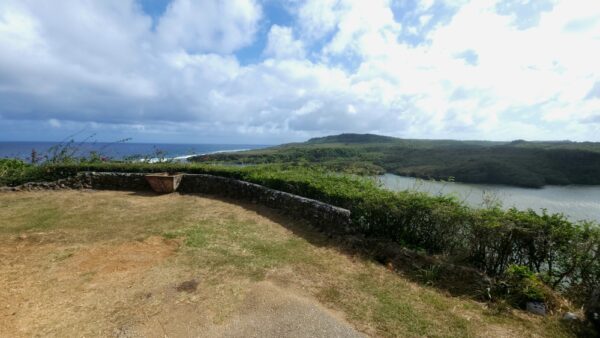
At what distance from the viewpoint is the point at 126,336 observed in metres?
3.18

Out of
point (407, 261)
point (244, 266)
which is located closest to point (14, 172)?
point (244, 266)

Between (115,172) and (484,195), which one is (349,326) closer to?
(484,195)

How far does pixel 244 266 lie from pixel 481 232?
3.84m

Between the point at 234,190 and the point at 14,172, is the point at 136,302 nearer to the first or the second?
the point at 234,190

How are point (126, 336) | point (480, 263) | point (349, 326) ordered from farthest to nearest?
point (480, 263)
point (349, 326)
point (126, 336)

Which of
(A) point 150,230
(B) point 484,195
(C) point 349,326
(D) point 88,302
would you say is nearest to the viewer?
(C) point 349,326

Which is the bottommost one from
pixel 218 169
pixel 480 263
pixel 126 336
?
pixel 126 336

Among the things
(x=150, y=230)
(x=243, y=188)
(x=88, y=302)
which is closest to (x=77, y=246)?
(x=150, y=230)

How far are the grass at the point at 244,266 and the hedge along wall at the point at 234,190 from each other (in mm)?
388

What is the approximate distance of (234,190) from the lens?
9.91 meters

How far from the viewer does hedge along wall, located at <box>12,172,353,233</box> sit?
641cm

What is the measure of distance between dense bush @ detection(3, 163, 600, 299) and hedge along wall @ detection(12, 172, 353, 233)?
0.36 metres

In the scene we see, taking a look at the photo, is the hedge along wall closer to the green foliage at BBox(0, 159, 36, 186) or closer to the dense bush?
the dense bush

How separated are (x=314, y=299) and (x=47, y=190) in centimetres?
1176
